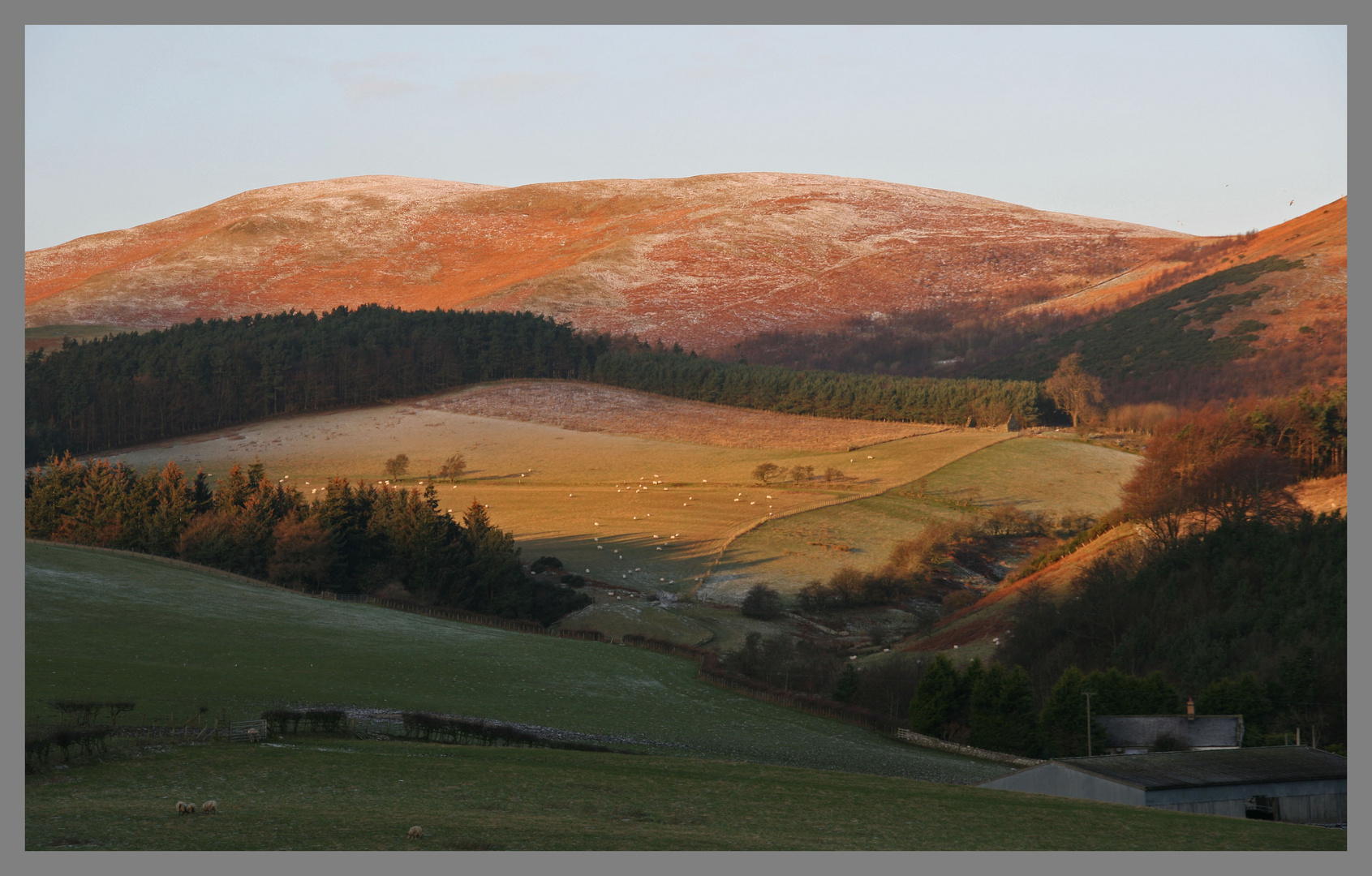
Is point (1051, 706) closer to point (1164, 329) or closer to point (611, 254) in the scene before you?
point (1164, 329)

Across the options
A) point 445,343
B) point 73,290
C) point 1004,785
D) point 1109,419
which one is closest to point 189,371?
point 445,343

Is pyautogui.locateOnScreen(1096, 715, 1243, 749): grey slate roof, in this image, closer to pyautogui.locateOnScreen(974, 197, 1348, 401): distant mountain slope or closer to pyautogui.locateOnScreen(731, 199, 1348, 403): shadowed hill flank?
pyautogui.locateOnScreen(731, 199, 1348, 403): shadowed hill flank

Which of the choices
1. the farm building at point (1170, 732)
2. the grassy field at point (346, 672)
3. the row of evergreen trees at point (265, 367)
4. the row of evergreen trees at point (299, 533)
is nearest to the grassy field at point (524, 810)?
the grassy field at point (346, 672)

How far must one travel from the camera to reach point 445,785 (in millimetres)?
13766

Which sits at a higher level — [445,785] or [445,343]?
[445,343]

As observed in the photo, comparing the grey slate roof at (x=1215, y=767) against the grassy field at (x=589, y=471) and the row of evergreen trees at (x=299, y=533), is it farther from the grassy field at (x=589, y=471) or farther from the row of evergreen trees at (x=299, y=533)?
the grassy field at (x=589, y=471)

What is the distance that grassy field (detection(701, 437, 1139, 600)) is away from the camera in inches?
1651

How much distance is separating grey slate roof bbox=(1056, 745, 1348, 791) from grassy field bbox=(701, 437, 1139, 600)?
23228 millimetres

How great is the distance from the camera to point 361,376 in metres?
63.0

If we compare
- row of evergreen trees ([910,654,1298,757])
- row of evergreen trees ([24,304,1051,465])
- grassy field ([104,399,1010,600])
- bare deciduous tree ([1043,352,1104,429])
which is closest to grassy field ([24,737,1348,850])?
row of evergreen trees ([910,654,1298,757])

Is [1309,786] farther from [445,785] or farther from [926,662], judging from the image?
[926,662]

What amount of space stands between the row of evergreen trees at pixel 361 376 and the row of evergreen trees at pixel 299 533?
27.9 ft

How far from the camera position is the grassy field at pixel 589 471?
45.4 m

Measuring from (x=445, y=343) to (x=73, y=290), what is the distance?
37.9 metres
